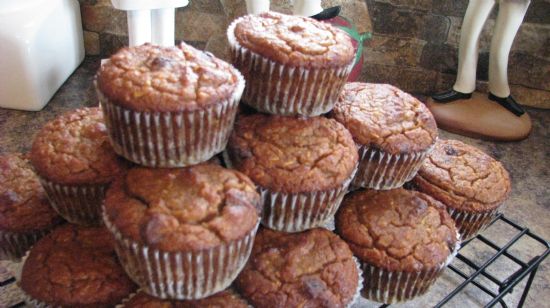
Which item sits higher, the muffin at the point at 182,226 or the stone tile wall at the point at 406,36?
the muffin at the point at 182,226

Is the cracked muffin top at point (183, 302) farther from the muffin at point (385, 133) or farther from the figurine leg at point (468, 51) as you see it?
the figurine leg at point (468, 51)

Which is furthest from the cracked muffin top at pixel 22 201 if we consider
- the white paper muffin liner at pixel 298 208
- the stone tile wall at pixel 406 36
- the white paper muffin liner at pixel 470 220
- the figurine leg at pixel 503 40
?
the figurine leg at pixel 503 40

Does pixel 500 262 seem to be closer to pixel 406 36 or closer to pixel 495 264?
pixel 495 264

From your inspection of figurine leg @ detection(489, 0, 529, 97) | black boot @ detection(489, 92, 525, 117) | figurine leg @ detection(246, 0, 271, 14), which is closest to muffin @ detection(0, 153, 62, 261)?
figurine leg @ detection(246, 0, 271, 14)

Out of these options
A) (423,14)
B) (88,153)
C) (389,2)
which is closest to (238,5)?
(389,2)

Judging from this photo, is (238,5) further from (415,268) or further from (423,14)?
(415,268)

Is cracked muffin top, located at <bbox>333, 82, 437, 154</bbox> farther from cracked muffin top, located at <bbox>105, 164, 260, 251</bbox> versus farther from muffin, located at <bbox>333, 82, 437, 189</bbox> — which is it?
cracked muffin top, located at <bbox>105, 164, 260, 251</bbox>
